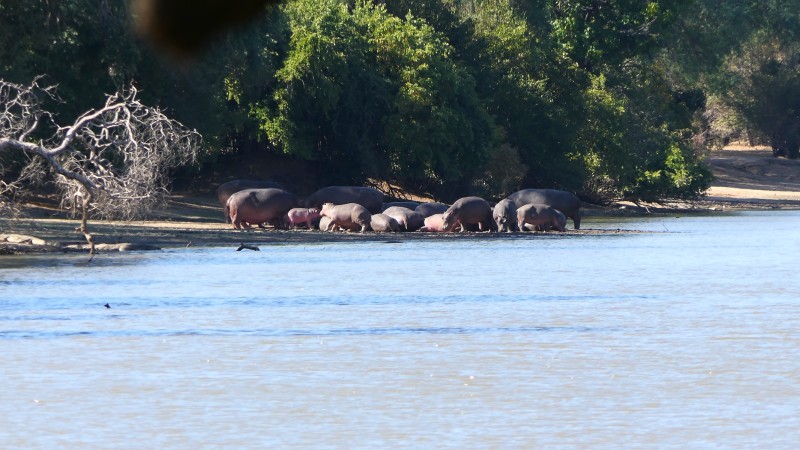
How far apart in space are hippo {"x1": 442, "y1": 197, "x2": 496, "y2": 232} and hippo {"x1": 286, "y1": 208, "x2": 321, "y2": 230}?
345 cm

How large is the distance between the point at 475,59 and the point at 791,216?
11973 mm

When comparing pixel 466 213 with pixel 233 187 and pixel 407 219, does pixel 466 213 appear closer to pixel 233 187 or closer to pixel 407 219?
pixel 407 219

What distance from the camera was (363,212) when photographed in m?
37.0

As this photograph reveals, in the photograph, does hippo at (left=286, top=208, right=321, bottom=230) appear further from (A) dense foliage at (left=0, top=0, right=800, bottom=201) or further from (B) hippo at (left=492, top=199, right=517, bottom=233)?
(B) hippo at (left=492, top=199, right=517, bottom=233)

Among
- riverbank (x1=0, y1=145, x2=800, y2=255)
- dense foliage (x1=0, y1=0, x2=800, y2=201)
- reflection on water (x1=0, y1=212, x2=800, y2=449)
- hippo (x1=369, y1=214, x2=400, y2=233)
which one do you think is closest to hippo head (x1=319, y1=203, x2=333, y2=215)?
hippo (x1=369, y1=214, x2=400, y2=233)

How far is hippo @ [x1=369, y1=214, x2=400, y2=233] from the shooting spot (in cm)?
3769

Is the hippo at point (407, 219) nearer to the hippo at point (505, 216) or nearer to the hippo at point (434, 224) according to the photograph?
the hippo at point (434, 224)

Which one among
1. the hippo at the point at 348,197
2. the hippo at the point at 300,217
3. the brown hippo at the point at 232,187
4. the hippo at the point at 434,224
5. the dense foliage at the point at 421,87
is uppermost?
the dense foliage at the point at 421,87

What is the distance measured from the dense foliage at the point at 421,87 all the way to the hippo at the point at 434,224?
20.4 ft

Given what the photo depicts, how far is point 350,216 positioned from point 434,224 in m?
2.66

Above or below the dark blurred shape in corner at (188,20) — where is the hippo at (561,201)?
below

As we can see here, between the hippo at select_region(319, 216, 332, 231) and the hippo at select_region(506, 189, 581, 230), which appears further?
the hippo at select_region(506, 189, 581, 230)

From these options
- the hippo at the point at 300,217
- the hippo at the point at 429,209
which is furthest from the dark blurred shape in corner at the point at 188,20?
the hippo at the point at 429,209

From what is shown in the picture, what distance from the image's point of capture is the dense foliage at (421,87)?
119 feet
